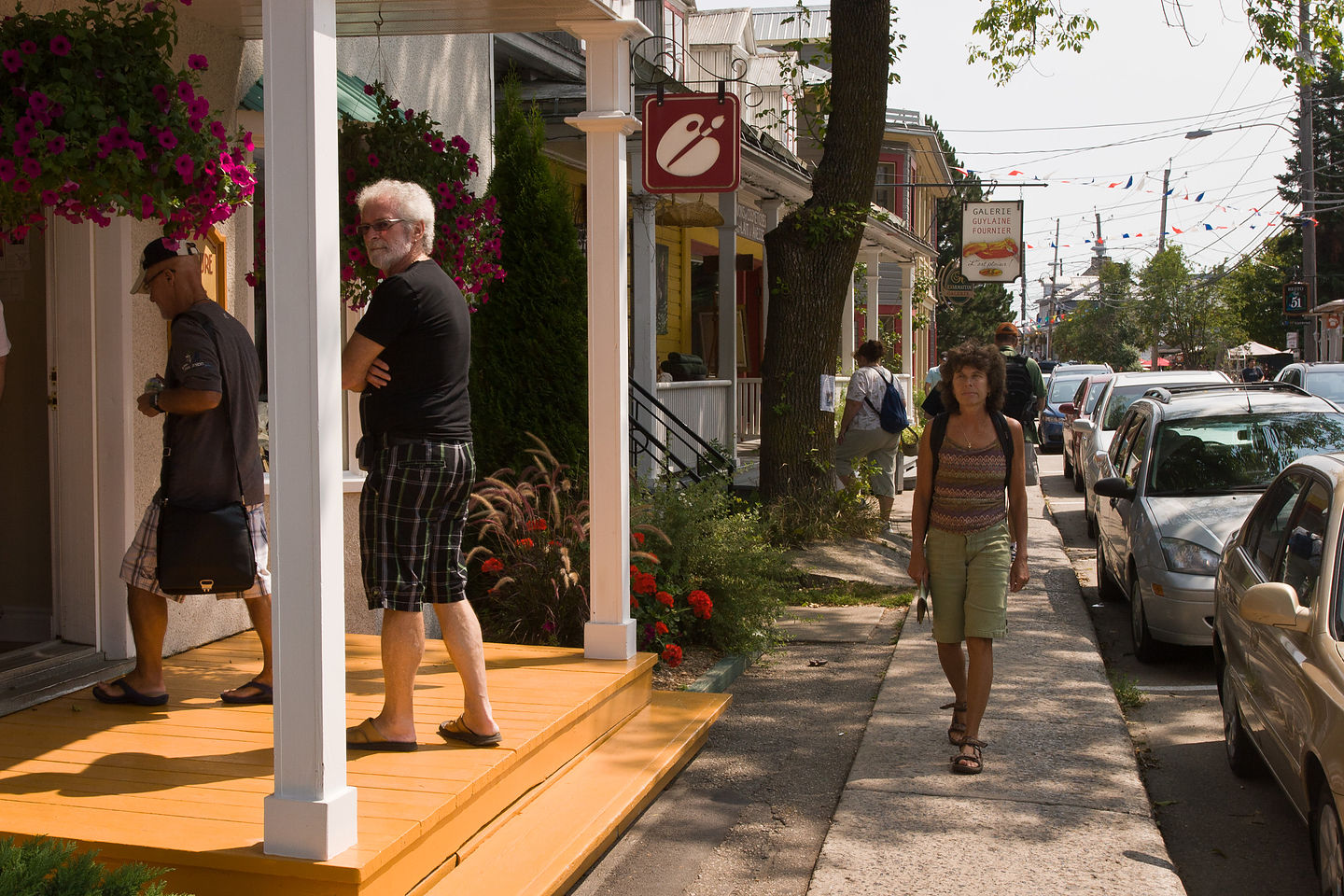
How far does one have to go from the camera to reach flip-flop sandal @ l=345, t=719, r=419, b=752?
4.42m

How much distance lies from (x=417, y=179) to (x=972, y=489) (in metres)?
3.04

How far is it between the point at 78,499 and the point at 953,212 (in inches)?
2190

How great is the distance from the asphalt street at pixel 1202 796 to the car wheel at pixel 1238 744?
0.08 meters

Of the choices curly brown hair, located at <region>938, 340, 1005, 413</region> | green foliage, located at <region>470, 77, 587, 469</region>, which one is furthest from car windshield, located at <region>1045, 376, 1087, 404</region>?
curly brown hair, located at <region>938, 340, 1005, 413</region>

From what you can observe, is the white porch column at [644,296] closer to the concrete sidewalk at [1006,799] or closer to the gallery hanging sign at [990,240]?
the concrete sidewalk at [1006,799]

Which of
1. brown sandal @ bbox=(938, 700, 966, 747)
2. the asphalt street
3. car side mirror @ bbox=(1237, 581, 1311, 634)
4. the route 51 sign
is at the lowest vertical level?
the asphalt street

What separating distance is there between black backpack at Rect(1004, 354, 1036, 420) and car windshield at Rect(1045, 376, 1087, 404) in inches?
617

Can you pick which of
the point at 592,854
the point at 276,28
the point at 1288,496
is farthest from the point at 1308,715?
the point at 276,28

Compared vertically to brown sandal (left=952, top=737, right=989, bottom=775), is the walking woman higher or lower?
higher

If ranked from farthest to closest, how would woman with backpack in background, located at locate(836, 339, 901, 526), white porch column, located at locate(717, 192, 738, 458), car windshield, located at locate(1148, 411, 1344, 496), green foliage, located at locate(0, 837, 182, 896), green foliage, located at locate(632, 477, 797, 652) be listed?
1. white porch column, located at locate(717, 192, 738, 458)
2. woman with backpack in background, located at locate(836, 339, 901, 526)
3. car windshield, located at locate(1148, 411, 1344, 496)
4. green foliage, located at locate(632, 477, 797, 652)
5. green foliage, located at locate(0, 837, 182, 896)

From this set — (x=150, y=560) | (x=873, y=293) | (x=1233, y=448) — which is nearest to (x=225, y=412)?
(x=150, y=560)

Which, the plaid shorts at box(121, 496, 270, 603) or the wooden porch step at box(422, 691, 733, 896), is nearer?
the wooden porch step at box(422, 691, 733, 896)

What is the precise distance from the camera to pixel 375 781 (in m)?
4.10

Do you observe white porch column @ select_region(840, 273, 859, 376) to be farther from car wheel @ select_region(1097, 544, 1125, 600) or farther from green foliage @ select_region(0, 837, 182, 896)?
green foliage @ select_region(0, 837, 182, 896)
